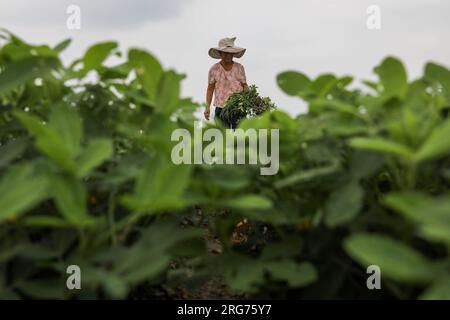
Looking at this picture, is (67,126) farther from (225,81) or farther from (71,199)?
(225,81)

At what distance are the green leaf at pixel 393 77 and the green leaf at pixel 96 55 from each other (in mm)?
512

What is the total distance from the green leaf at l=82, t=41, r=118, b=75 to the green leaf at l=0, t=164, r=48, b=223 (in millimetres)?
379

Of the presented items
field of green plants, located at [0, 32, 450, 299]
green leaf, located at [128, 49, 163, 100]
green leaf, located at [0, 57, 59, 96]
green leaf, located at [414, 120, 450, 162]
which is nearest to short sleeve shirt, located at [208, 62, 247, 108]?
field of green plants, located at [0, 32, 450, 299]

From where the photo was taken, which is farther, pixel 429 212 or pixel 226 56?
pixel 226 56

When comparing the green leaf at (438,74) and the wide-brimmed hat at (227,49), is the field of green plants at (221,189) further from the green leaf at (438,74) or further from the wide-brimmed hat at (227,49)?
the wide-brimmed hat at (227,49)

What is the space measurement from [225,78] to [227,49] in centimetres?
33

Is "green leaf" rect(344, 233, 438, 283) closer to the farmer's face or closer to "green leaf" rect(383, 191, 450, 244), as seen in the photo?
"green leaf" rect(383, 191, 450, 244)

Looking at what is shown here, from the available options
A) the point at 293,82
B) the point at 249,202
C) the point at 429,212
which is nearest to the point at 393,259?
the point at 429,212

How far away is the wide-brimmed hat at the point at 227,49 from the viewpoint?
697cm

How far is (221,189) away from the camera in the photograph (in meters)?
1.02

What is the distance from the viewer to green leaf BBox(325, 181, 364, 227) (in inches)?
35.1

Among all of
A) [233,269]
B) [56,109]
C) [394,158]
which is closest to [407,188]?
[394,158]

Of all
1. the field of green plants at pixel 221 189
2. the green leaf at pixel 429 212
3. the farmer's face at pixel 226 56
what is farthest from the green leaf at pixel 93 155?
the farmer's face at pixel 226 56
